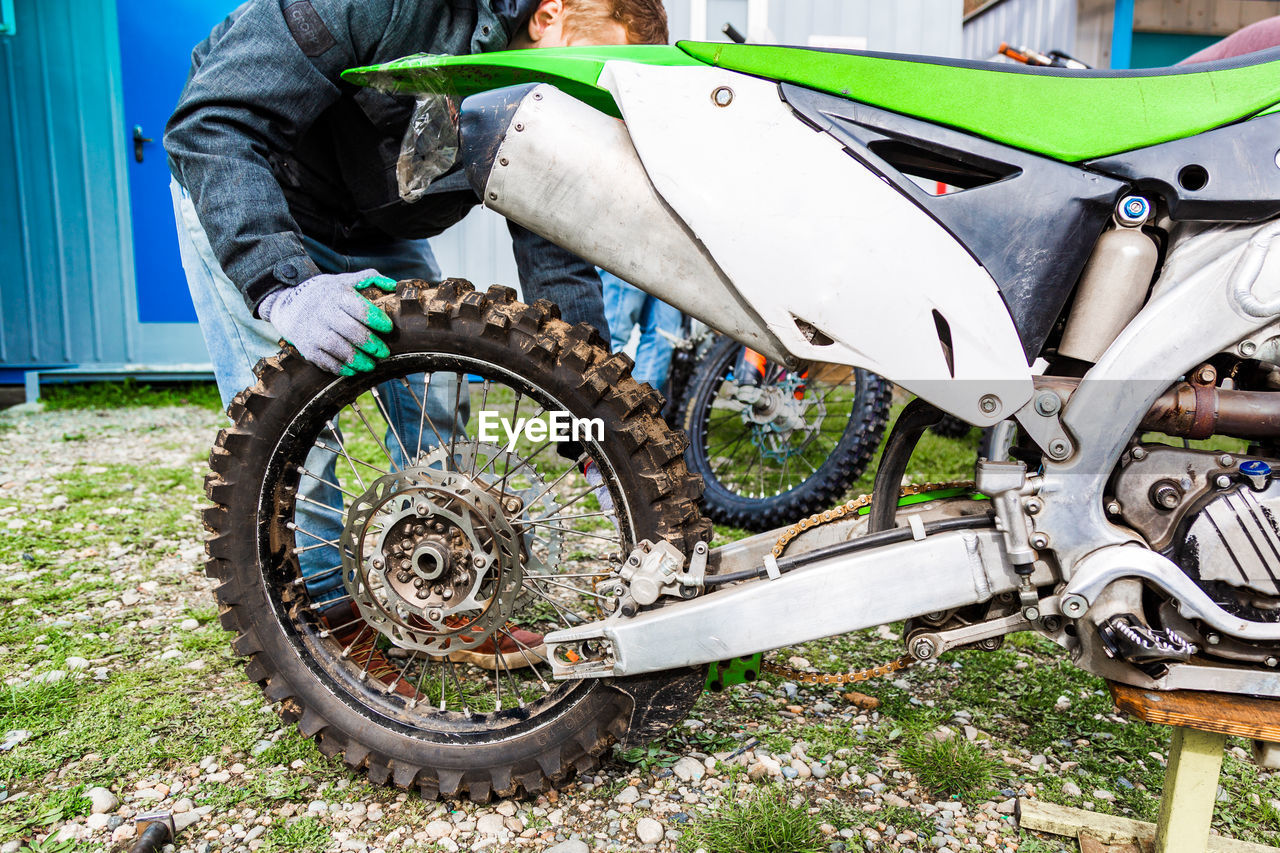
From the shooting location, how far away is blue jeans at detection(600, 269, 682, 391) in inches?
→ 144

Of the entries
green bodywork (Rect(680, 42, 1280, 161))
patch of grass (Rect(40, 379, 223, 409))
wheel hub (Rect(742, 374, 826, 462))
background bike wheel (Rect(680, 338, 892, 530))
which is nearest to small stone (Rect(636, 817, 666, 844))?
green bodywork (Rect(680, 42, 1280, 161))

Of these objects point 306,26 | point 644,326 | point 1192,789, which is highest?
point 306,26

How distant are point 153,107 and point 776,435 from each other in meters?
5.53

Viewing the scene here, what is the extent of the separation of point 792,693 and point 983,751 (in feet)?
1.45

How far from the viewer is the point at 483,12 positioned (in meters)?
1.64

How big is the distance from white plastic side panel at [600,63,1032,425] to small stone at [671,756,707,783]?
0.90 meters

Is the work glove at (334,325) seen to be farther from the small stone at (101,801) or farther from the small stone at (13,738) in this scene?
the small stone at (13,738)

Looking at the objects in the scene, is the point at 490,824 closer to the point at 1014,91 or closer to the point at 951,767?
the point at 951,767

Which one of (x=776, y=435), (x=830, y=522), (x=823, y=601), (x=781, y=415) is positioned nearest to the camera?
(x=823, y=601)

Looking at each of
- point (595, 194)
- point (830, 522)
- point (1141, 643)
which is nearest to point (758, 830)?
point (830, 522)

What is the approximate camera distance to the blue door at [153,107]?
6.02m

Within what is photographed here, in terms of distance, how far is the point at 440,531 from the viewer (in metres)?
1.53

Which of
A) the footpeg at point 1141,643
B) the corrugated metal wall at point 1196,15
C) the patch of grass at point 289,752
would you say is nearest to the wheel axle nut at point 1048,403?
the footpeg at point 1141,643

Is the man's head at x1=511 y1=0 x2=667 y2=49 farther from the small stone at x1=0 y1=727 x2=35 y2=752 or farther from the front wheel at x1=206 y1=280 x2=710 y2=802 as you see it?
the small stone at x1=0 y1=727 x2=35 y2=752
